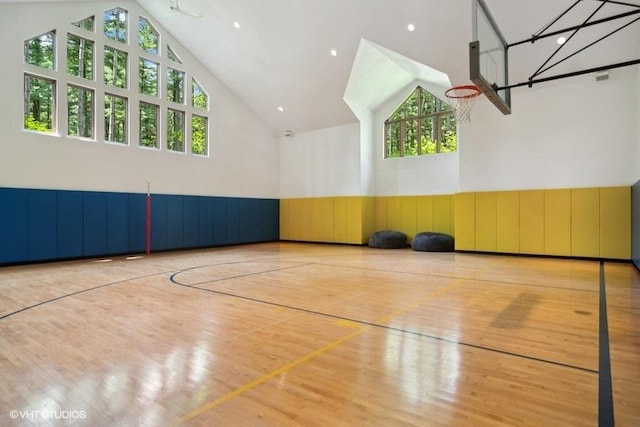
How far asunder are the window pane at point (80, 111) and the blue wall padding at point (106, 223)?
1.49 metres

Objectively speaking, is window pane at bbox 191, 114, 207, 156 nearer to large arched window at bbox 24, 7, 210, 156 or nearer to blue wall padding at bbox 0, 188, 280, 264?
large arched window at bbox 24, 7, 210, 156

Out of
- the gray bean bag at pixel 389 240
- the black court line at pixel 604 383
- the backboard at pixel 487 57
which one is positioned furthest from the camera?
the gray bean bag at pixel 389 240

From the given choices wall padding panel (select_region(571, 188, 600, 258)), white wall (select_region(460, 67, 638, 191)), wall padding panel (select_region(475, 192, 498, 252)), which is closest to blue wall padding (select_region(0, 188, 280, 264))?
wall padding panel (select_region(475, 192, 498, 252))

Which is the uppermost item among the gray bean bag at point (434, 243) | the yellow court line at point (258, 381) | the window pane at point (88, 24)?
the window pane at point (88, 24)

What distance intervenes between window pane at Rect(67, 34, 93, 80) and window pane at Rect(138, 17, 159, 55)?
144 cm

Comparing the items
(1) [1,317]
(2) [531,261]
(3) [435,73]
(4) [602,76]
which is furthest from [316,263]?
(4) [602,76]

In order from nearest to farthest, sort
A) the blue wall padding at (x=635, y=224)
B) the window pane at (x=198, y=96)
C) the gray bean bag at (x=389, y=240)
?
the blue wall padding at (x=635, y=224), the window pane at (x=198, y=96), the gray bean bag at (x=389, y=240)

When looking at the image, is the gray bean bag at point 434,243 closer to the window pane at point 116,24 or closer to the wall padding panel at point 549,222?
the wall padding panel at point 549,222

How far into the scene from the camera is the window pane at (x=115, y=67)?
9.27 meters

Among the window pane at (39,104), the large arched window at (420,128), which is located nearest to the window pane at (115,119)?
the window pane at (39,104)

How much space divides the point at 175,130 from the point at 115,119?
172 cm

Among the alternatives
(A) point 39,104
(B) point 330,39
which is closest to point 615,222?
(B) point 330,39

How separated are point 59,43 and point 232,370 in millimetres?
9314

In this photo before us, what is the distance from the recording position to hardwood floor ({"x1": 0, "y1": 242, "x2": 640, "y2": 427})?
79.8 inches
